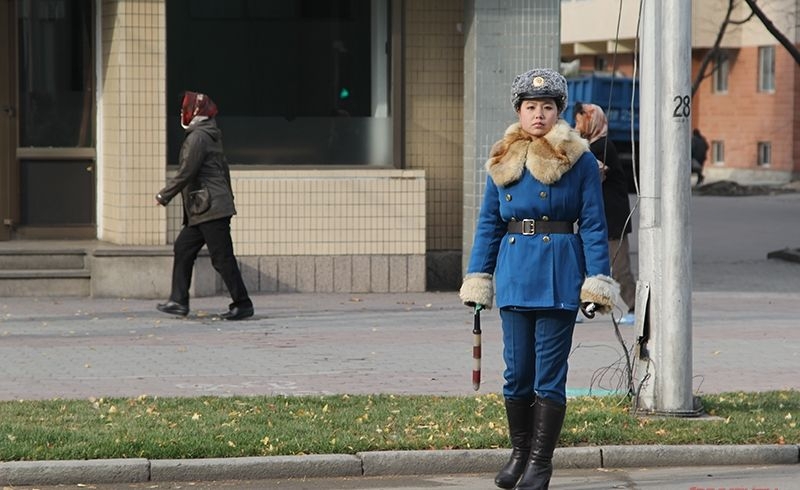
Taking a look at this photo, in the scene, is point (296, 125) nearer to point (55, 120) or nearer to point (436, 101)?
point (436, 101)

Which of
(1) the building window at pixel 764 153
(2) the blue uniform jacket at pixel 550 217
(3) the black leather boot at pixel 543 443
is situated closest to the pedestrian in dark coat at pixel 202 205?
(2) the blue uniform jacket at pixel 550 217

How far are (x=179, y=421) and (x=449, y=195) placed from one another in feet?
26.4

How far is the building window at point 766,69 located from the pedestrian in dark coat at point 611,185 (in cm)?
3250

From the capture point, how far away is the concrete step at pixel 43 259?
1577 centimetres

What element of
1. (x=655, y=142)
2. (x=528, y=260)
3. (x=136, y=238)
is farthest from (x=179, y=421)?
(x=136, y=238)

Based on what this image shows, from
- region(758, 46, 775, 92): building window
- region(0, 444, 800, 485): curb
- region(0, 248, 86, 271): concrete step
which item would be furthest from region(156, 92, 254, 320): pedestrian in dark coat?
region(758, 46, 775, 92): building window

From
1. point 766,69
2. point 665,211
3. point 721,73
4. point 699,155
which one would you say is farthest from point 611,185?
point 721,73

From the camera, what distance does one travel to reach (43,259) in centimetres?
1583

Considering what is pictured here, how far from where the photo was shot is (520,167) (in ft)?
24.7

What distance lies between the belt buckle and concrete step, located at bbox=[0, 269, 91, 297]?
8817 millimetres

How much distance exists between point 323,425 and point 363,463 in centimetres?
71

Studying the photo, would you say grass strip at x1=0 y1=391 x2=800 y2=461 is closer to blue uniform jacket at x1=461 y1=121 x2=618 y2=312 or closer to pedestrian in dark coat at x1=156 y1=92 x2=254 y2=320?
blue uniform jacket at x1=461 y1=121 x2=618 y2=312

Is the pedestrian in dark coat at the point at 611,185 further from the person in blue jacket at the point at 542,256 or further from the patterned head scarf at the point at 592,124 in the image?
the person in blue jacket at the point at 542,256

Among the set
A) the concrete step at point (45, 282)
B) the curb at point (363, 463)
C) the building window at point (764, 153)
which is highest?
the building window at point (764, 153)
